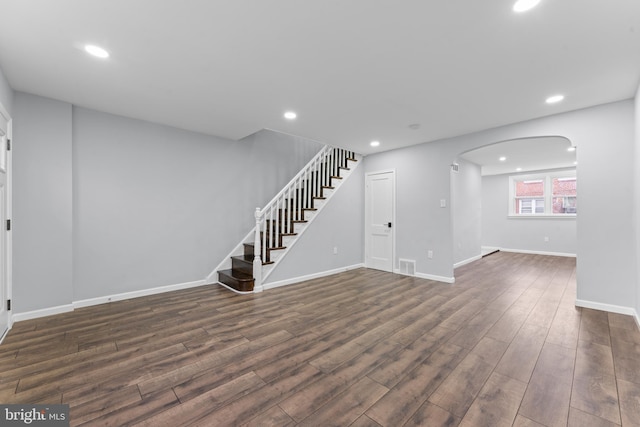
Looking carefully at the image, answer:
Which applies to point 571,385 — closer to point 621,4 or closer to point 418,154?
point 621,4

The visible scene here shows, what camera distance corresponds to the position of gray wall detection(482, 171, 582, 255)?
7289 mm

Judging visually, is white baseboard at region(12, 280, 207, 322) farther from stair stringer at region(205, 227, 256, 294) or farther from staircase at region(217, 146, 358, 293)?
staircase at region(217, 146, 358, 293)

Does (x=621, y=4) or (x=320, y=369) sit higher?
(x=621, y=4)

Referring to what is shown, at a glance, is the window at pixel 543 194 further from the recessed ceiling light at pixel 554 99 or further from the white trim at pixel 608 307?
the recessed ceiling light at pixel 554 99

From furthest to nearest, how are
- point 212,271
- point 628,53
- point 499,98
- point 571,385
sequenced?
point 212,271
point 499,98
point 628,53
point 571,385

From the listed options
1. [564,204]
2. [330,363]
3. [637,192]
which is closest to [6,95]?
[330,363]

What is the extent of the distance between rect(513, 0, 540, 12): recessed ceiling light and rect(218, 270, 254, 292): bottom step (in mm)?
4017

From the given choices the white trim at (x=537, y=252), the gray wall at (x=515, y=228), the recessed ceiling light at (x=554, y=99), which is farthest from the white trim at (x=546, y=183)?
the recessed ceiling light at (x=554, y=99)

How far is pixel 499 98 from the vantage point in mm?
3066

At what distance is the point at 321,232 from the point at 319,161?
1.44 meters

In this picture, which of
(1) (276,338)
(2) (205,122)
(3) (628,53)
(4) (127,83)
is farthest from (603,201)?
(4) (127,83)

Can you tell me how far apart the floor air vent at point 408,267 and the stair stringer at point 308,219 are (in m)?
1.91

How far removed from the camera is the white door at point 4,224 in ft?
8.39

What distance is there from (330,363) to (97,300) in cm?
328
